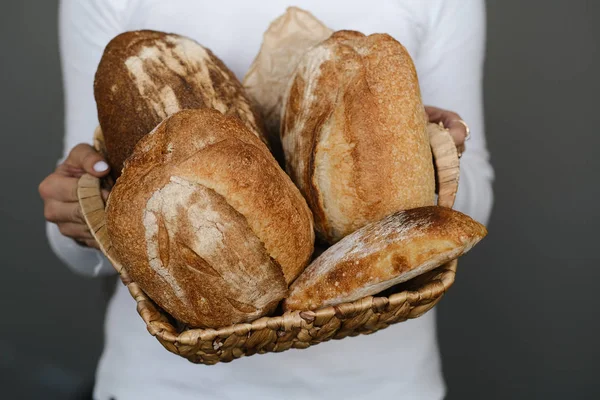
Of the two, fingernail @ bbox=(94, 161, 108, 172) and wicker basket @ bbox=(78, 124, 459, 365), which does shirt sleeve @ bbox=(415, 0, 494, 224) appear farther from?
fingernail @ bbox=(94, 161, 108, 172)

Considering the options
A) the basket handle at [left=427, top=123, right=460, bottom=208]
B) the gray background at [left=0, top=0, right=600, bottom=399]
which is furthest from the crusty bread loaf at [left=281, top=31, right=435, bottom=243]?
the gray background at [left=0, top=0, right=600, bottom=399]

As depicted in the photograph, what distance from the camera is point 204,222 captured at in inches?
25.1

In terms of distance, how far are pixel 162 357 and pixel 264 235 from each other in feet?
1.78

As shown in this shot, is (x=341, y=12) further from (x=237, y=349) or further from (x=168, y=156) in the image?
(x=237, y=349)

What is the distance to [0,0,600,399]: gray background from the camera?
5.43 feet

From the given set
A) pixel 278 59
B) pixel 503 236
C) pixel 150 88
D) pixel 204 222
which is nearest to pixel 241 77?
pixel 278 59

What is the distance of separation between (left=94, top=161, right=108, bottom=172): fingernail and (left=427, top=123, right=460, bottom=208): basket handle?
18.9 inches

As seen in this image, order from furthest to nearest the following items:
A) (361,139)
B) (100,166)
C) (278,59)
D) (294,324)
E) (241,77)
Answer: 1. (241,77)
2. (278,59)
3. (100,166)
4. (361,139)
5. (294,324)

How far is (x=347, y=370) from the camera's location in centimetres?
105

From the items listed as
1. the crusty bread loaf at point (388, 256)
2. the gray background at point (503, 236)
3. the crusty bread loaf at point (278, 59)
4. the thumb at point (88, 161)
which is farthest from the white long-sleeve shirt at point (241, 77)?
the gray background at point (503, 236)

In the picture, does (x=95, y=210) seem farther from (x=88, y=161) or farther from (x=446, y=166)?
(x=446, y=166)

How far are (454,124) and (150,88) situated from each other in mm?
464

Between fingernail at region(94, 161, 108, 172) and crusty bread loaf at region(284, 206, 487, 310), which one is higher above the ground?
fingernail at region(94, 161, 108, 172)

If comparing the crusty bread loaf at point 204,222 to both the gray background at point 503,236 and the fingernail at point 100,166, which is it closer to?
the fingernail at point 100,166
